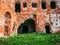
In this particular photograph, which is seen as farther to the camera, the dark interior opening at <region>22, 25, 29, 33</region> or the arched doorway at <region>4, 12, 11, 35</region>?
the dark interior opening at <region>22, 25, 29, 33</region>

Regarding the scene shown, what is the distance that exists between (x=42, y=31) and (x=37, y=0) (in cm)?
504

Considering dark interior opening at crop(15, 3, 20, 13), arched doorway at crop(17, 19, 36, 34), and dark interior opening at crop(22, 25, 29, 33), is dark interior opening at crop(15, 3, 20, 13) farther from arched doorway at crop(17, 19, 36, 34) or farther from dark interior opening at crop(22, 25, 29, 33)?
dark interior opening at crop(22, 25, 29, 33)

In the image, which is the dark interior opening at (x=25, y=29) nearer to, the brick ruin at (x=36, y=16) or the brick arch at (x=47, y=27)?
the brick ruin at (x=36, y=16)

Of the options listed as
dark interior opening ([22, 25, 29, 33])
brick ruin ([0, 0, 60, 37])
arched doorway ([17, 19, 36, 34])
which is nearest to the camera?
brick ruin ([0, 0, 60, 37])

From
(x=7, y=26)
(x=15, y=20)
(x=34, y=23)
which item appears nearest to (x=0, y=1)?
(x=7, y=26)

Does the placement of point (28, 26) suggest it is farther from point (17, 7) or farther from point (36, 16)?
point (17, 7)

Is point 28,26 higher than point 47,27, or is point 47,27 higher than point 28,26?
point 28,26

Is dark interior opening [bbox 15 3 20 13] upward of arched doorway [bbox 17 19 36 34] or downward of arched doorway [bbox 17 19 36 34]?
upward

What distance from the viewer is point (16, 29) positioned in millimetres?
33438

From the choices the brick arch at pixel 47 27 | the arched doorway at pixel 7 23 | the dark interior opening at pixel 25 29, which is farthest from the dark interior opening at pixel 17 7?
the brick arch at pixel 47 27

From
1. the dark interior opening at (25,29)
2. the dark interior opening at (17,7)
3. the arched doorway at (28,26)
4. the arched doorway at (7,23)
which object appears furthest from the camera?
the dark interior opening at (25,29)

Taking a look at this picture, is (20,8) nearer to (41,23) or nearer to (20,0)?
(20,0)

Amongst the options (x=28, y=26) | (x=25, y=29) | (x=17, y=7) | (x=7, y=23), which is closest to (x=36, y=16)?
(x=28, y=26)

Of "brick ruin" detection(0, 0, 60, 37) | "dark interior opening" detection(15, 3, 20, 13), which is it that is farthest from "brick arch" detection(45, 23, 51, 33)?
"dark interior opening" detection(15, 3, 20, 13)
